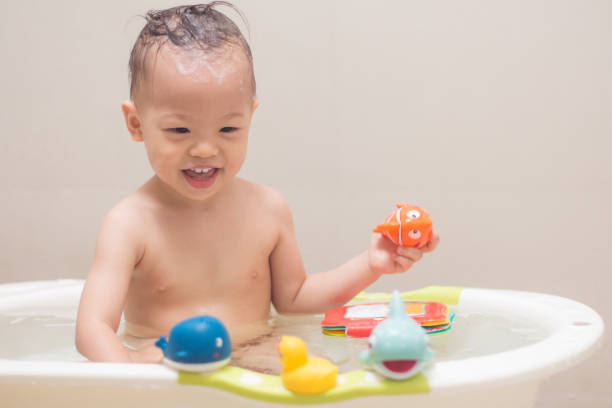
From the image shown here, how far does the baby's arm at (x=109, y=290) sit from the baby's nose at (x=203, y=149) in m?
0.16

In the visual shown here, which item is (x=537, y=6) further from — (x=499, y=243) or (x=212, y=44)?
(x=212, y=44)

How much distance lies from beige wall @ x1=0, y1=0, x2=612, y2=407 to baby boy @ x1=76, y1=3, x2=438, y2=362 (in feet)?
1.61

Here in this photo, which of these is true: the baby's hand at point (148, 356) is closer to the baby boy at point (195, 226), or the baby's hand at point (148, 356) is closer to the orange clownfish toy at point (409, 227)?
the baby boy at point (195, 226)

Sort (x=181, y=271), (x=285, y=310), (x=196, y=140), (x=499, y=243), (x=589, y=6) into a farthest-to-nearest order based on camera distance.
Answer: (x=499, y=243), (x=589, y=6), (x=285, y=310), (x=181, y=271), (x=196, y=140)

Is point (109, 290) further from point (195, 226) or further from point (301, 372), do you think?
point (301, 372)

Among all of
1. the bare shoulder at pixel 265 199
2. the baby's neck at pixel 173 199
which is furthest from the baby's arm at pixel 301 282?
the baby's neck at pixel 173 199

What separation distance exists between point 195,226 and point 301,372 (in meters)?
0.47

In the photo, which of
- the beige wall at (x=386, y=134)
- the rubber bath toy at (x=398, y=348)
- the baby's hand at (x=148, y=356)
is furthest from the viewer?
the beige wall at (x=386, y=134)


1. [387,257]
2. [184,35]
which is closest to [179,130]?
[184,35]

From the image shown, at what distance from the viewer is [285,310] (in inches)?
47.1

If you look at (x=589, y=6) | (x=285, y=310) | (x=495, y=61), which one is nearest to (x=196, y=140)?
(x=285, y=310)

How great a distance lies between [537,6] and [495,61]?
0.14 m

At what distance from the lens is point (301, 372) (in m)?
0.68

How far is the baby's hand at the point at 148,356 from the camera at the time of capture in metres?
0.87
